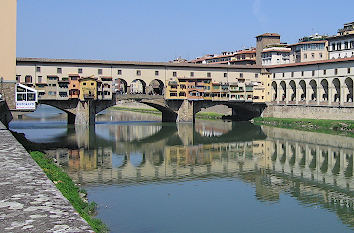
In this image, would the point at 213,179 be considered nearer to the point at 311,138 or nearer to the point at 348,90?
the point at 311,138

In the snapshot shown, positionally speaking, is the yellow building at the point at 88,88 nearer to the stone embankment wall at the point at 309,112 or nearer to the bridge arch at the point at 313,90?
the stone embankment wall at the point at 309,112

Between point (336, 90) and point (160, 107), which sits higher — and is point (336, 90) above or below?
above

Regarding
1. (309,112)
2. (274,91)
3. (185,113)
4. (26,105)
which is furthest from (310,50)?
(26,105)

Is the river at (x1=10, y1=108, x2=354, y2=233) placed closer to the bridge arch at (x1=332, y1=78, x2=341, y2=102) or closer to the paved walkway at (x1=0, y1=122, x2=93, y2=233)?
the paved walkway at (x1=0, y1=122, x2=93, y2=233)

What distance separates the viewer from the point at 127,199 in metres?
15.7

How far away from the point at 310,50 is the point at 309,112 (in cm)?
2212

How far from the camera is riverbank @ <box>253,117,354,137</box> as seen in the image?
41.2 m

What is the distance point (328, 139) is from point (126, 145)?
16569 millimetres

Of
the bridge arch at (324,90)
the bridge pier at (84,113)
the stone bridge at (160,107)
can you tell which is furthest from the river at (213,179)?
the bridge arch at (324,90)

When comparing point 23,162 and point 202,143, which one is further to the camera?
point 202,143

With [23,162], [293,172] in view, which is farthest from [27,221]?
[293,172]

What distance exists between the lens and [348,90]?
161ft

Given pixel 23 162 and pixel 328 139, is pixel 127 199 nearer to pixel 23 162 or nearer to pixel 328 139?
pixel 23 162

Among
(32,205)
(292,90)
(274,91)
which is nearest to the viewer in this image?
(32,205)
